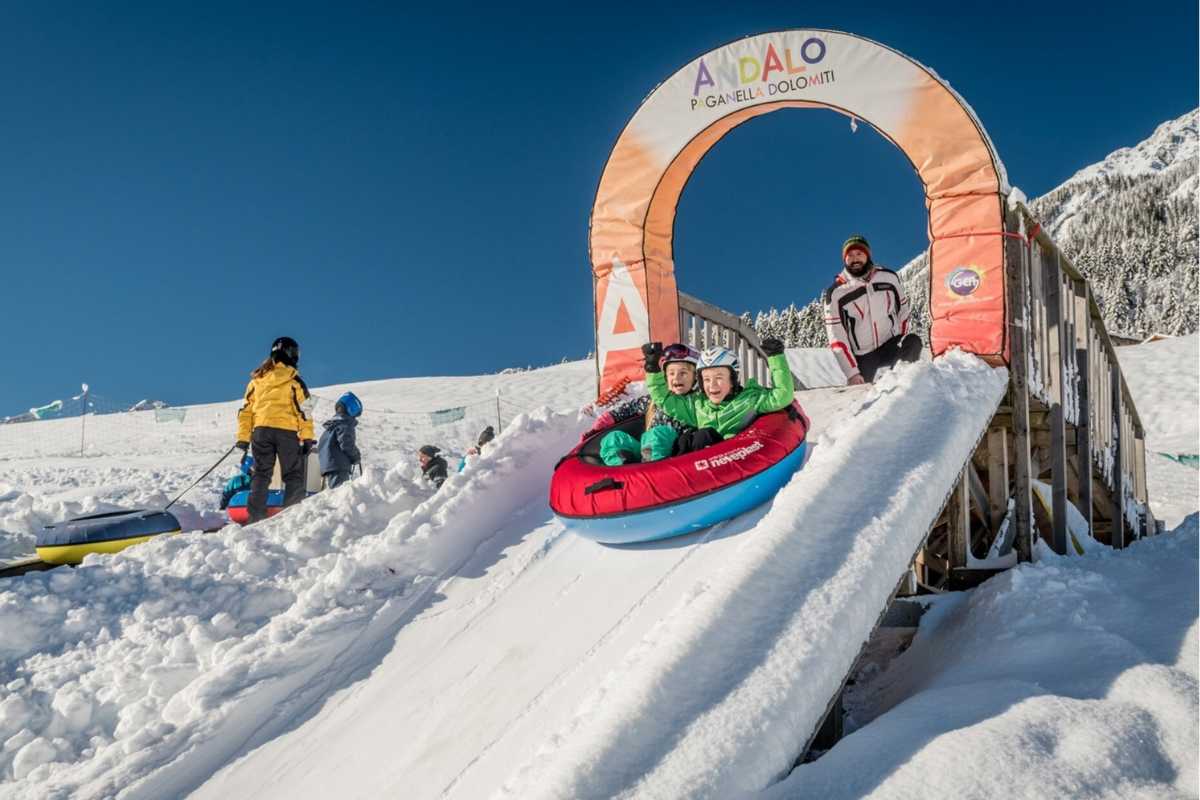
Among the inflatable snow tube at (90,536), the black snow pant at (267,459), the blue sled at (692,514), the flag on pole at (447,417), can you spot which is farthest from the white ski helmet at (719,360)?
the flag on pole at (447,417)

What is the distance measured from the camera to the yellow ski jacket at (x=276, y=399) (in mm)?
6637

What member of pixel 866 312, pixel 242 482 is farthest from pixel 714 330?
pixel 242 482

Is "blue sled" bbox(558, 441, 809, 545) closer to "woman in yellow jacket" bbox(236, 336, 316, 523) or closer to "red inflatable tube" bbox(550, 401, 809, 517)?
"red inflatable tube" bbox(550, 401, 809, 517)

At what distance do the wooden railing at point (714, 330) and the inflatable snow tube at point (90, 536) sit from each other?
196 inches

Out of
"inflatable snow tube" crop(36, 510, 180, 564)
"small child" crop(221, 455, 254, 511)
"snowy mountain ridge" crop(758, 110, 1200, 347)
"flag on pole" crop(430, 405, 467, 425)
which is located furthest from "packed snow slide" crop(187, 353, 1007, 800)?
"snowy mountain ridge" crop(758, 110, 1200, 347)

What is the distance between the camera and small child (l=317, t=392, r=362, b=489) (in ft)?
27.1

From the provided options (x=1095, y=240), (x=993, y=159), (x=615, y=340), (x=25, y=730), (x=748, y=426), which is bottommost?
(x=25, y=730)

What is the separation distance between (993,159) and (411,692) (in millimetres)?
4715

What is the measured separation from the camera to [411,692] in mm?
3523

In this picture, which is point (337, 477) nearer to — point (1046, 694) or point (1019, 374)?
point (1019, 374)

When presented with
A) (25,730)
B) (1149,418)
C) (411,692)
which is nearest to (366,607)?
(411,692)

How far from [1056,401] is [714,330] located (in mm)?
3132

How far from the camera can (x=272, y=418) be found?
21.8 ft

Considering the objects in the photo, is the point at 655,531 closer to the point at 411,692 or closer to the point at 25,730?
the point at 411,692
